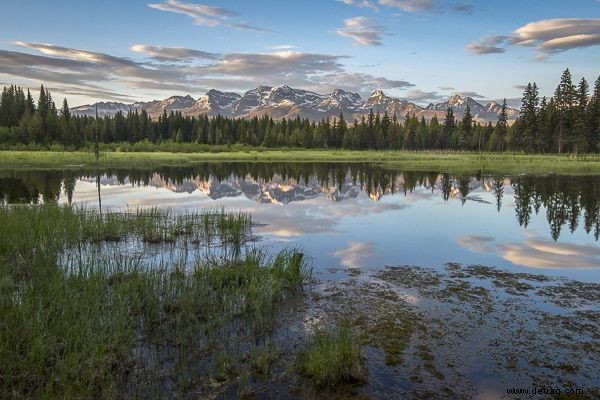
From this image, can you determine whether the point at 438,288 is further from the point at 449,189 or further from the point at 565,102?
the point at 565,102

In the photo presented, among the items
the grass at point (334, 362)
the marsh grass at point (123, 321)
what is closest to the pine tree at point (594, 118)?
the marsh grass at point (123, 321)

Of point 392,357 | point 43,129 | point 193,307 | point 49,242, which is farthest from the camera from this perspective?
point 43,129

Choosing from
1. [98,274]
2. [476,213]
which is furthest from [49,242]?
[476,213]

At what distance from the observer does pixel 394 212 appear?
1025 inches

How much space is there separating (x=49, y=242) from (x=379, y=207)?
63.5 feet

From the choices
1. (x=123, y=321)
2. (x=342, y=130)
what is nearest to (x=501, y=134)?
(x=342, y=130)

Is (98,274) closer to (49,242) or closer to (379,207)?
(49,242)

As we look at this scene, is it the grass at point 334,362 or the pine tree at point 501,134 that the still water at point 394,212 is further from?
the pine tree at point 501,134

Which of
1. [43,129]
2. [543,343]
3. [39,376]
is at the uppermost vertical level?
[43,129]

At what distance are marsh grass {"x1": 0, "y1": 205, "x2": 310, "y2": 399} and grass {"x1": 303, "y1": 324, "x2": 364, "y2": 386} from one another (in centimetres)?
89

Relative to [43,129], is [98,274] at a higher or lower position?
lower

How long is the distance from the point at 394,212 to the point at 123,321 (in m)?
20.4

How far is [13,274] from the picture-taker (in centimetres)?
1073

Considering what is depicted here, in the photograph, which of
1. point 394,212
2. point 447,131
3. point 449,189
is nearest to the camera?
point 394,212
